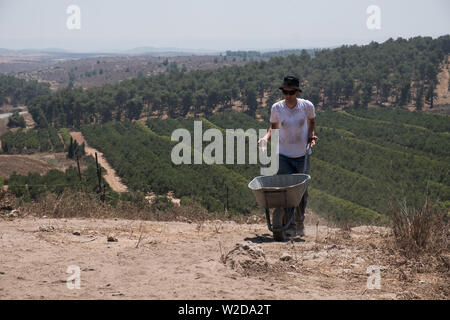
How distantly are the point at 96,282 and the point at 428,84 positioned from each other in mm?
75208

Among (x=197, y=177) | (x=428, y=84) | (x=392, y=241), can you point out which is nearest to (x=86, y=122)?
(x=197, y=177)

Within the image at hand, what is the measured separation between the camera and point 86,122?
182 feet

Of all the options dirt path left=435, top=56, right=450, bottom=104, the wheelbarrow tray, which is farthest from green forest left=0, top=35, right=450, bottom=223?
dirt path left=435, top=56, right=450, bottom=104

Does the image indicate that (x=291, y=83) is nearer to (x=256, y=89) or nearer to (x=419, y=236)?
(x=419, y=236)

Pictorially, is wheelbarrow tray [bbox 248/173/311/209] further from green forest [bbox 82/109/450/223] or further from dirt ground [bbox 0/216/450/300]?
green forest [bbox 82/109/450/223]

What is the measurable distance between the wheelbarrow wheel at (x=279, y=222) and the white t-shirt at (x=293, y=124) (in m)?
0.55

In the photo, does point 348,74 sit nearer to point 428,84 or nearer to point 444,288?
point 428,84

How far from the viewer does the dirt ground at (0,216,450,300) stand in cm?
287

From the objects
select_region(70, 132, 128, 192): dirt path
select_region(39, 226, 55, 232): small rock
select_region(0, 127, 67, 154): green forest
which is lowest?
select_region(70, 132, 128, 192): dirt path

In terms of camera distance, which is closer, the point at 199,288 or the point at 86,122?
the point at 199,288

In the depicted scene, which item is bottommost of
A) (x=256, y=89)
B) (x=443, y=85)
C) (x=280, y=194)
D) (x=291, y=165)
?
(x=256, y=89)

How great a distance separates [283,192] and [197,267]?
1213 millimetres

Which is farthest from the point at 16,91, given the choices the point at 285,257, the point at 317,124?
the point at 285,257

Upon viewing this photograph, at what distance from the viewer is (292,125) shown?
170 inches
